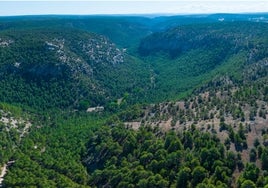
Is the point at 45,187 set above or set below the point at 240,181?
below

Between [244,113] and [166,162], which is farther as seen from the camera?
[244,113]

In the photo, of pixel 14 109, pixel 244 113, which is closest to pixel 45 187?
pixel 244 113

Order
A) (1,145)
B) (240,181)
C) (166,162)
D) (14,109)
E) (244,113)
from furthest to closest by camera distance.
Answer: (14,109) → (1,145) → (244,113) → (166,162) → (240,181)

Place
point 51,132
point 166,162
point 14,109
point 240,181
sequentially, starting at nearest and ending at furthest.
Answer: point 240,181
point 166,162
point 51,132
point 14,109

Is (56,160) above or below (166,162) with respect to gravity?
below

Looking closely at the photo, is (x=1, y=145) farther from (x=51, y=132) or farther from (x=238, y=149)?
(x=238, y=149)

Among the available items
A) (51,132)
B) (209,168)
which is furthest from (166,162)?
(51,132)

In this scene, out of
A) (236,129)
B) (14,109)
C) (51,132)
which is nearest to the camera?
(236,129)

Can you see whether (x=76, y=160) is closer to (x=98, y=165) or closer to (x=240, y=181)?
(x=98, y=165)

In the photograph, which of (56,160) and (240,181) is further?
(56,160)
